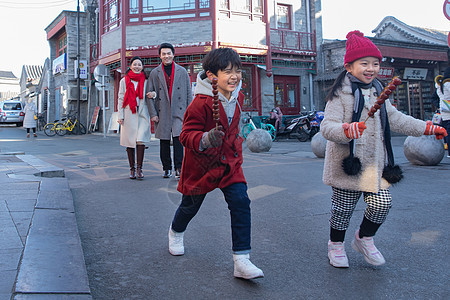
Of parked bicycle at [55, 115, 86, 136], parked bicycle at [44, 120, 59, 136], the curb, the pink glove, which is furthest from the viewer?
parked bicycle at [55, 115, 86, 136]

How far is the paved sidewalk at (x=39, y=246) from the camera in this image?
2085 mm

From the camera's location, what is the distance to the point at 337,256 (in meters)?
2.70

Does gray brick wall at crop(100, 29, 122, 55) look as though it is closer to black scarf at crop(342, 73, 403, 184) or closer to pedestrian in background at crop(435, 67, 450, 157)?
pedestrian in background at crop(435, 67, 450, 157)

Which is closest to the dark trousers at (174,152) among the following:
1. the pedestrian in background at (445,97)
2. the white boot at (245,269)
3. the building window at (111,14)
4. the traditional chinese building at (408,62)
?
the white boot at (245,269)

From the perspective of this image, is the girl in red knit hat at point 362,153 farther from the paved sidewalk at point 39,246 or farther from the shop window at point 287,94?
the shop window at point 287,94

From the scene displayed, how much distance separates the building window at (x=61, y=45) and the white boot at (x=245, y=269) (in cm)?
2514

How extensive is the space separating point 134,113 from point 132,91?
0.33 meters

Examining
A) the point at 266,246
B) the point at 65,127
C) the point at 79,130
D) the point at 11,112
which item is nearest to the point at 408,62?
the point at 79,130

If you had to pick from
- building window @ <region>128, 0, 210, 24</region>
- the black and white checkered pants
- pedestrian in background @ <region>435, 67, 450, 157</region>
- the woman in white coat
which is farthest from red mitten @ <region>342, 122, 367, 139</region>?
building window @ <region>128, 0, 210, 24</region>

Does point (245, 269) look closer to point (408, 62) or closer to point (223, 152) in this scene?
point (223, 152)

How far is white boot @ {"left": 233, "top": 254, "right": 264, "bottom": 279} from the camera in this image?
2400 mm

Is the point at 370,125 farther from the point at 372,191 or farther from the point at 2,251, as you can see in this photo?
the point at 2,251

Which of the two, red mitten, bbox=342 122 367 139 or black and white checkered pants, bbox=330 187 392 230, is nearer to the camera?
red mitten, bbox=342 122 367 139

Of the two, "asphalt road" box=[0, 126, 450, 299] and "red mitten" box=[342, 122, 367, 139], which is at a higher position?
"red mitten" box=[342, 122, 367, 139]
